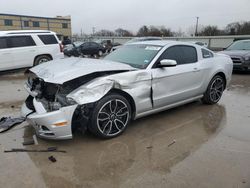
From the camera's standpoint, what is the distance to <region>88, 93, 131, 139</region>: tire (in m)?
3.58

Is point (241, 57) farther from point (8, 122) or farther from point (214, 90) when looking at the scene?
point (8, 122)

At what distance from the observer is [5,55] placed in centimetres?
977

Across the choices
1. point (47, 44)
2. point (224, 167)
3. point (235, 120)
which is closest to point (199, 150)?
point (224, 167)

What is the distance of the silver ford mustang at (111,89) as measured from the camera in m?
3.41

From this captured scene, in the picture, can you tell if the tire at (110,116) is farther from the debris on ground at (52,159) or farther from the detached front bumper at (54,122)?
the debris on ground at (52,159)

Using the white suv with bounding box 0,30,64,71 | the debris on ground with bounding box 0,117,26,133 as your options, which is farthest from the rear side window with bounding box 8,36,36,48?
the debris on ground with bounding box 0,117,26,133

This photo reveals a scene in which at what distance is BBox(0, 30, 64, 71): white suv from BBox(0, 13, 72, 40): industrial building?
1630 inches

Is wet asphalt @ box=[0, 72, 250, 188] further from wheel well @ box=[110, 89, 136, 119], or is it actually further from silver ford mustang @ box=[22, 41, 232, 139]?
wheel well @ box=[110, 89, 136, 119]

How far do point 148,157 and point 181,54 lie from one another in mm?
2487

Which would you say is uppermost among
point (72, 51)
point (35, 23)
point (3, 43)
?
point (35, 23)

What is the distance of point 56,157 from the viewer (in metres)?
3.28

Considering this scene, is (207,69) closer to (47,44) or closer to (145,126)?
(145,126)

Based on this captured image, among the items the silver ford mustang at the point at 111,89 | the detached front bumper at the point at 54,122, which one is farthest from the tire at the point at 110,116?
the detached front bumper at the point at 54,122

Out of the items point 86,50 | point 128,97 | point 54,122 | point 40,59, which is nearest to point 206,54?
point 128,97
